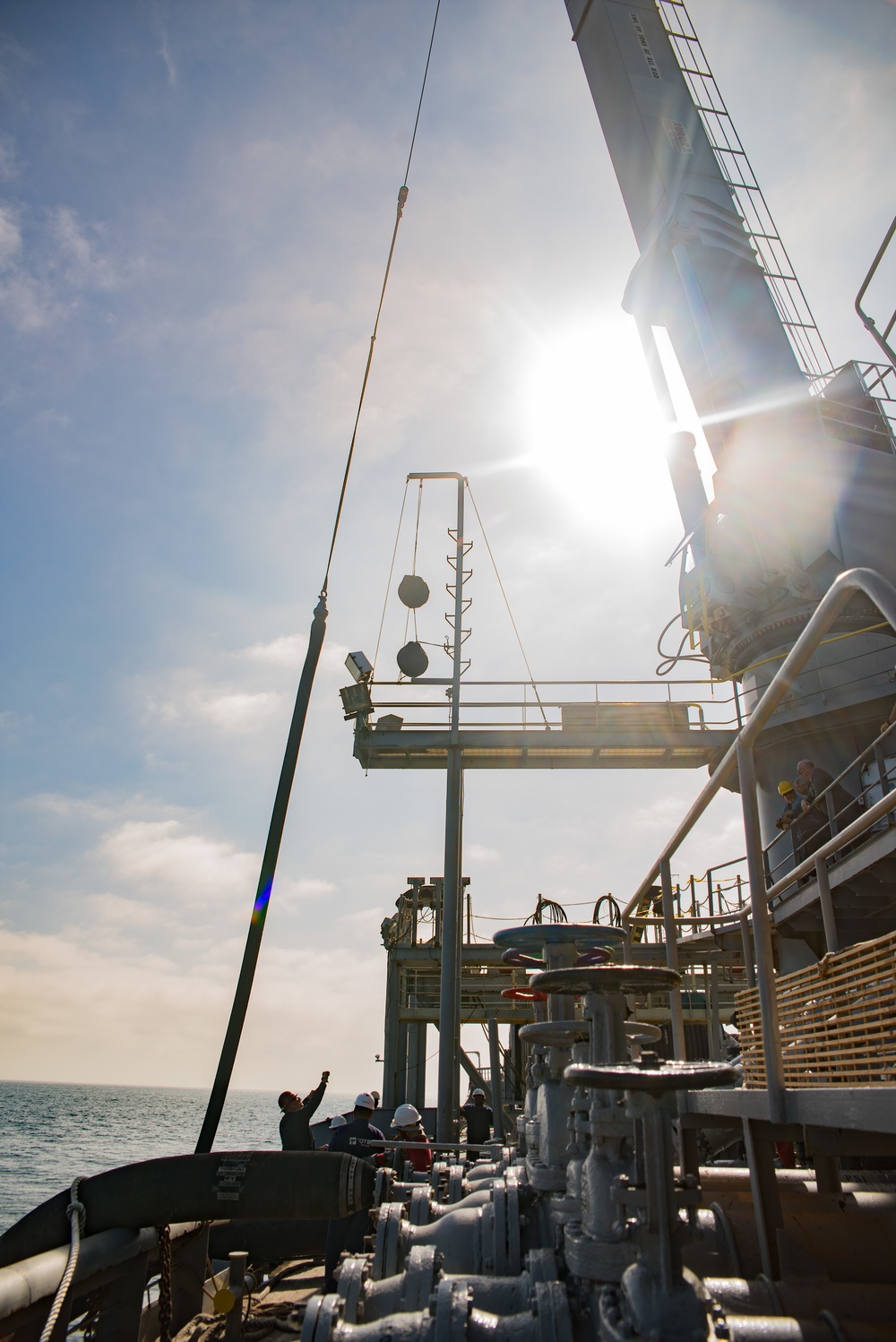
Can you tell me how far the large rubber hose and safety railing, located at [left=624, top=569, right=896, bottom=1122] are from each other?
1.87m

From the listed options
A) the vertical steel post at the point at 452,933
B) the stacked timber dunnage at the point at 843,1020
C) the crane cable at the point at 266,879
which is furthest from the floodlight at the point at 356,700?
the stacked timber dunnage at the point at 843,1020

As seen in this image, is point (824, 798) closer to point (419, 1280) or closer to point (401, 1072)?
point (419, 1280)

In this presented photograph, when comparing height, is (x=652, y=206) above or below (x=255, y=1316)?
above

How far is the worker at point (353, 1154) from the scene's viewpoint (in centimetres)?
567

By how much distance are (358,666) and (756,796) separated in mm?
10827

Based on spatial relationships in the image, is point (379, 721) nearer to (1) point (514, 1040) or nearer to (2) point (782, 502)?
(2) point (782, 502)

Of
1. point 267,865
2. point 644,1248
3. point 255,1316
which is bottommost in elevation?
point 255,1316

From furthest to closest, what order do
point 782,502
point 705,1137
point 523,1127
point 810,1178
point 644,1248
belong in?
point 782,502
point 705,1137
point 523,1127
point 810,1178
point 644,1248

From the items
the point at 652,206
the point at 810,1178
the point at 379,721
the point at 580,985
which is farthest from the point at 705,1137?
the point at 652,206

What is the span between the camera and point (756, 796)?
3.12 m

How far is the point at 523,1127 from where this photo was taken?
192 inches

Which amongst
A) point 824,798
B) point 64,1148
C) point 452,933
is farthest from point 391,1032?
point 64,1148

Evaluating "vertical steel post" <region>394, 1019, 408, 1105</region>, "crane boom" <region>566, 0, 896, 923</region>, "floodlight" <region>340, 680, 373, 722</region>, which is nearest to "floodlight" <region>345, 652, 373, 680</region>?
"floodlight" <region>340, 680, 373, 722</region>

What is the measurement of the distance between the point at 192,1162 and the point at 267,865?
1737mm
